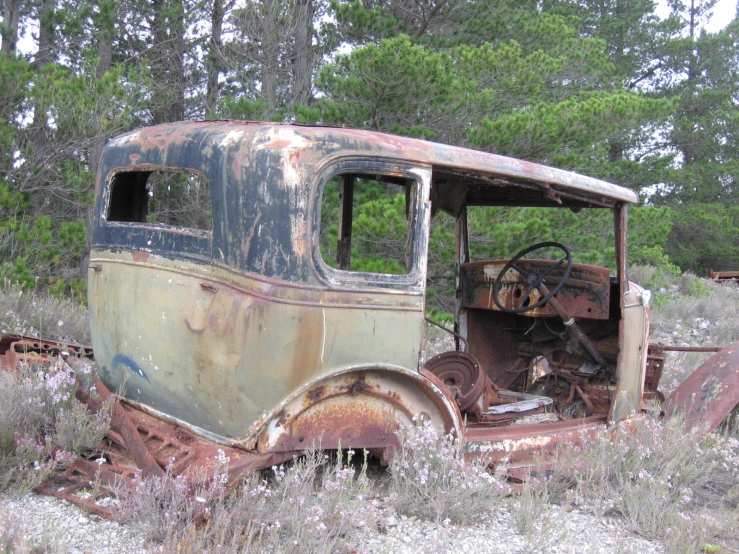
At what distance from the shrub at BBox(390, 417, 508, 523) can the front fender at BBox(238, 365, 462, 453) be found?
0.45 feet

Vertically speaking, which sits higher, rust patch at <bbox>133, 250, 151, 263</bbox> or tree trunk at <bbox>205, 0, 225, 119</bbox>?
tree trunk at <bbox>205, 0, 225, 119</bbox>

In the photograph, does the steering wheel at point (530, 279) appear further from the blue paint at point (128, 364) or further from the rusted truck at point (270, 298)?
the blue paint at point (128, 364)

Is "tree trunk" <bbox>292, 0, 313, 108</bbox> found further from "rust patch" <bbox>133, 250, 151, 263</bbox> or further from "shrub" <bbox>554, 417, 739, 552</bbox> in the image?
"shrub" <bbox>554, 417, 739, 552</bbox>

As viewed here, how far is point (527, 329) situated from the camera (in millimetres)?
5941

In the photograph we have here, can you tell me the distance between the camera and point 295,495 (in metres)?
3.10

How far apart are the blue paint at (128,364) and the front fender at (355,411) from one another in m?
0.83

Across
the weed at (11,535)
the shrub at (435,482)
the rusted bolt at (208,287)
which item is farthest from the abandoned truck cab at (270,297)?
the weed at (11,535)

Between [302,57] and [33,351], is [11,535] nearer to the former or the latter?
[33,351]

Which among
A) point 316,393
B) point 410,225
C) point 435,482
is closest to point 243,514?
point 316,393

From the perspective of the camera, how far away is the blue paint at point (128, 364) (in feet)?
12.0

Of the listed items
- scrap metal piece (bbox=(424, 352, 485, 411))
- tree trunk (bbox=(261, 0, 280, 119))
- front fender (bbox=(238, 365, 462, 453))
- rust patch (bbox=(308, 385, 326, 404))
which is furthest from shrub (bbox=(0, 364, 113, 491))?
tree trunk (bbox=(261, 0, 280, 119))

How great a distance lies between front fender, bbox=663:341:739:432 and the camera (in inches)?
188

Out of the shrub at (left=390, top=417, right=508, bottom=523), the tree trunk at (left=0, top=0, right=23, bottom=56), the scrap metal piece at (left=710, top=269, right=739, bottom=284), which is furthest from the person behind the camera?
the scrap metal piece at (left=710, top=269, right=739, bottom=284)

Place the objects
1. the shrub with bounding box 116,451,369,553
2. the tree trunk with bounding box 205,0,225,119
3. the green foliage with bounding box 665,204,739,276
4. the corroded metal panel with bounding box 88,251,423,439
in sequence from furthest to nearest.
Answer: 1. the green foliage with bounding box 665,204,739,276
2. the tree trunk with bounding box 205,0,225,119
3. the corroded metal panel with bounding box 88,251,423,439
4. the shrub with bounding box 116,451,369,553
